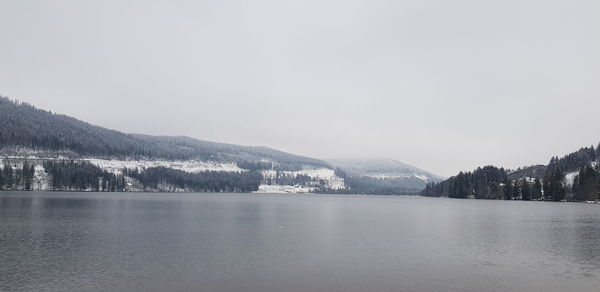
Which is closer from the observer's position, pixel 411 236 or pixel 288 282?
pixel 288 282

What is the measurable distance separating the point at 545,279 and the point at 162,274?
127ft

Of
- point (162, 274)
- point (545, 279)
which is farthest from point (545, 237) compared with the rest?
point (162, 274)

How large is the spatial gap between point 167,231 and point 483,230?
6228 cm

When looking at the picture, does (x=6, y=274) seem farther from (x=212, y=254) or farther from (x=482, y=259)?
(x=482, y=259)

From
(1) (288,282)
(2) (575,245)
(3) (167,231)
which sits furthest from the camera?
(3) (167,231)

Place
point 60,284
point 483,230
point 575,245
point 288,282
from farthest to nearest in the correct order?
point 483,230, point 575,245, point 288,282, point 60,284

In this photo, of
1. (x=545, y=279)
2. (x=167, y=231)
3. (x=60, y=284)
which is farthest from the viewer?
(x=167, y=231)

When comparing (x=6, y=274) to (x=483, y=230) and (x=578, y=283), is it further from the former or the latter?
Result: (x=483, y=230)

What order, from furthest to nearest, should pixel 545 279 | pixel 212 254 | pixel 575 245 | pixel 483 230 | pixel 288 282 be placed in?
pixel 483 230
pixel 575 245
pixel 212 254
pixel 545 279
pixel 288 282

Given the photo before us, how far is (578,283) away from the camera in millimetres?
40219

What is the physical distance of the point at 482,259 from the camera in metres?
52.1

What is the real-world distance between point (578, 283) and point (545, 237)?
37.7 m

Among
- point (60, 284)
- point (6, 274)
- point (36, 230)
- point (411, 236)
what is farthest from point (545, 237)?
point (36, 230)

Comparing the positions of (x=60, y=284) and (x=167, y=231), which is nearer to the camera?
(x=60, y=284)
